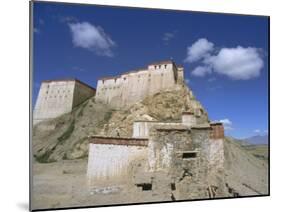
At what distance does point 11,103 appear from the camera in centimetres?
491

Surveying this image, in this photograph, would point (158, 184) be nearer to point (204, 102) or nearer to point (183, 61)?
point (204, 102)

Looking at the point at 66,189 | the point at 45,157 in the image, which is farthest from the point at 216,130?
the point at 45,157

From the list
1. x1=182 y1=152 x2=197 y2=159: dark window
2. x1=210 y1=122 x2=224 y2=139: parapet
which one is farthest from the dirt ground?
x1=210 y1=122 x2=224 y2=139: parapet

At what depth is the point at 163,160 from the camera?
5.43m

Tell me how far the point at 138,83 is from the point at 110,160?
2.95 ft

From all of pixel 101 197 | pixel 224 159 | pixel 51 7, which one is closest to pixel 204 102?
pixel 224 159

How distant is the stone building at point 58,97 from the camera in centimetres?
496

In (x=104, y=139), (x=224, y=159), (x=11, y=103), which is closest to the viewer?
(x=11, y=103)

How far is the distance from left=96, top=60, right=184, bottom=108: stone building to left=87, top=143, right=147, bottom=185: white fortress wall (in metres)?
0.49

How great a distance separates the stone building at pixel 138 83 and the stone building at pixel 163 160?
0.34m

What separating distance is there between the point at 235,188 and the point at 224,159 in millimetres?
389

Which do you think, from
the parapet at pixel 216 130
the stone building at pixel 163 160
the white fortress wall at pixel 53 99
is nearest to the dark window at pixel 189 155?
the stone building at pixel 163 160

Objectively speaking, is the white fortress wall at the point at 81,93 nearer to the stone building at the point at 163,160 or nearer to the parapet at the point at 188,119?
the stone building at the point at 163,160

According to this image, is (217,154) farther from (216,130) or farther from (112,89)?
(112,89)
